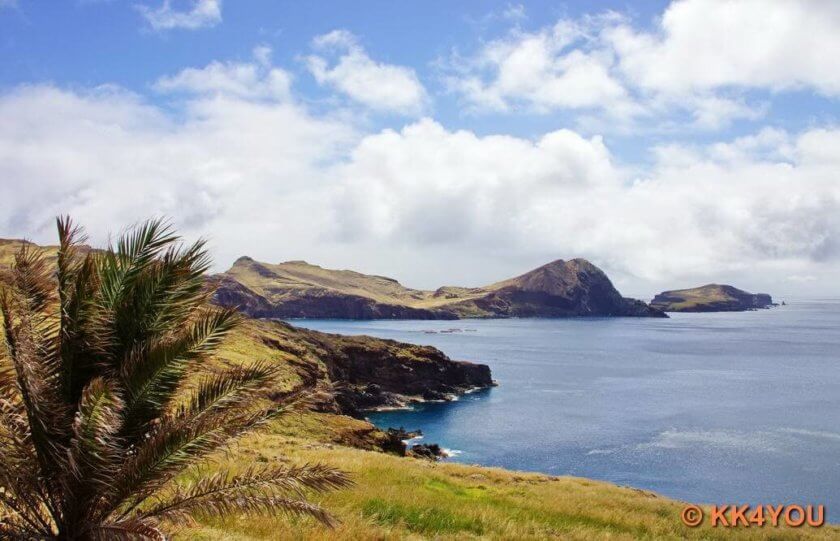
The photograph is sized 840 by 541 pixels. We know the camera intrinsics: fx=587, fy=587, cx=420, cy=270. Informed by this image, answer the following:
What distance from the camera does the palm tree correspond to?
7.86 m

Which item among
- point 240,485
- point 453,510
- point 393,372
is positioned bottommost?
point 393,372

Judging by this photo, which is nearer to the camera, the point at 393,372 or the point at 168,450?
the point at 168,450

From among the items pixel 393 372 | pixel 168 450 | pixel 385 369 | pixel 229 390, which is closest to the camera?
pixel 168 450

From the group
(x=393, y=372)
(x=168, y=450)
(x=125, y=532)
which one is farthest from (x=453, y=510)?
(x=393, y=372)

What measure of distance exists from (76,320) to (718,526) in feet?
70.4

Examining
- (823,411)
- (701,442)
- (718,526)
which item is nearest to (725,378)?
(823,411)

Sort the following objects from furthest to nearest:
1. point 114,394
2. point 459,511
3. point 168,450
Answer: point 459,511, point 168,450, point 114,394

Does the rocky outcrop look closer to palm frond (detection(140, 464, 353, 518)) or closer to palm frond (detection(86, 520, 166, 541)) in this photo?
palm frond (detection(140, 464, 353, 518))

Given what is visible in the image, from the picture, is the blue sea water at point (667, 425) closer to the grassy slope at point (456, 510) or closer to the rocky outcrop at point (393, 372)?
the rocky outcrop at point (393, 372)

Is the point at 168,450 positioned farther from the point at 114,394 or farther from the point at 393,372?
the point at 393,372

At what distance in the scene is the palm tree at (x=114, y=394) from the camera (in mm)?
7859

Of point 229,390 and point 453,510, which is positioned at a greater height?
point 229,390

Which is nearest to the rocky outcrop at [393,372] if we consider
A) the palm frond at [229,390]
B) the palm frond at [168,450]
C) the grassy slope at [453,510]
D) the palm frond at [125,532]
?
the grassy slope at [453,510]

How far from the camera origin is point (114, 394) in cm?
779
